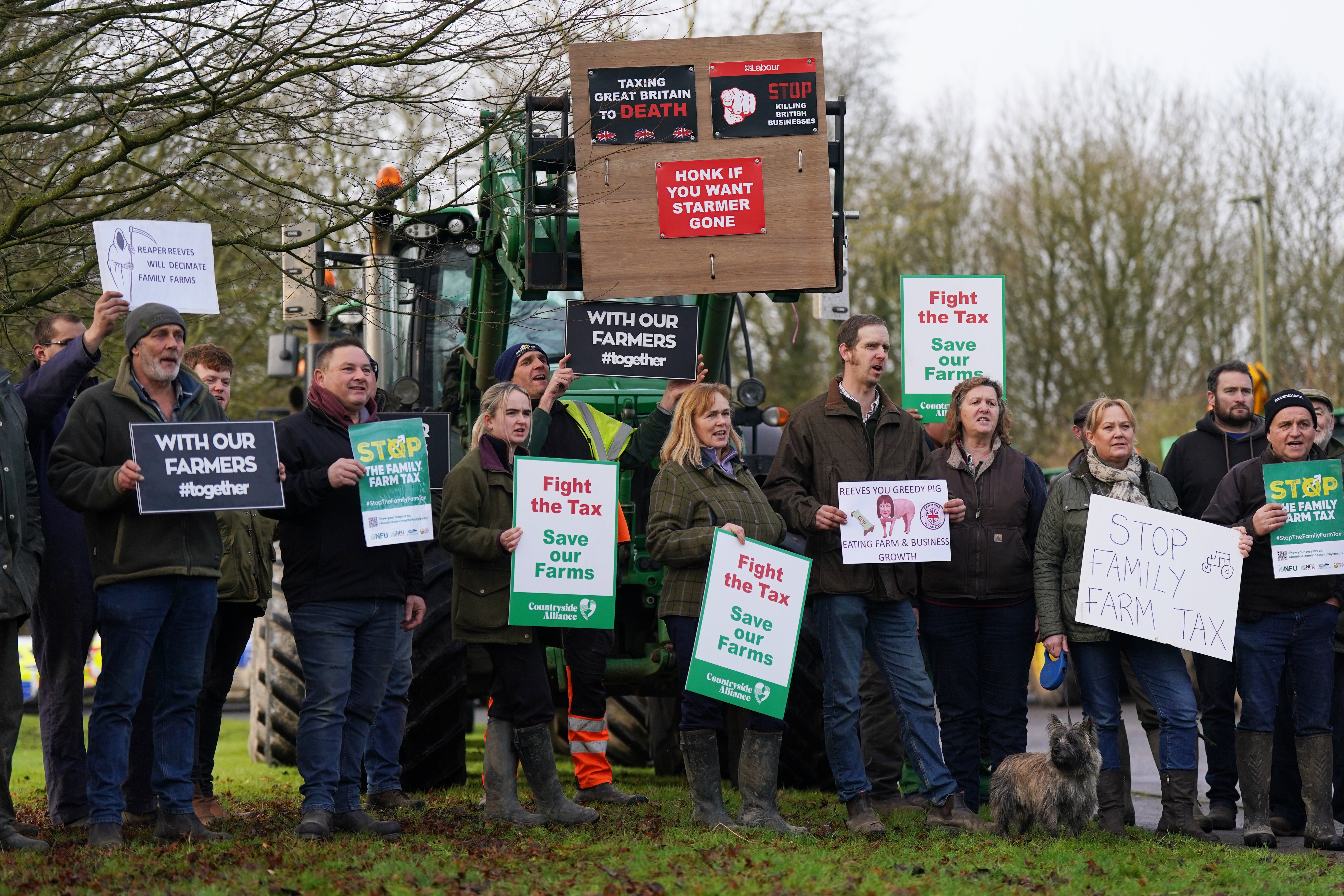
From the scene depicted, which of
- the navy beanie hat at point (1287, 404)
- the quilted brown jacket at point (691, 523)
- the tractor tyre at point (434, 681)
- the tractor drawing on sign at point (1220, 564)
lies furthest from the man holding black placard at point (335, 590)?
the navy beanie hat at point (1287, 404)

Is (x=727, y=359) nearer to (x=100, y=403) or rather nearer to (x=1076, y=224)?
(x=100, y=403)

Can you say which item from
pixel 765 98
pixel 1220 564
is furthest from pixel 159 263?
pixel 1220 564

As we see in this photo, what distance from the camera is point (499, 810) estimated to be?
7.28m

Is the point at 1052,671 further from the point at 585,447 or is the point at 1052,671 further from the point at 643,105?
the point at 643,105

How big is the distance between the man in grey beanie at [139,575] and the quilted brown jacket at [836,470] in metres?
2.72

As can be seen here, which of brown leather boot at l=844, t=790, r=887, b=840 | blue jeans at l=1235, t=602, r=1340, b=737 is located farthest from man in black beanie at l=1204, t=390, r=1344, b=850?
brown leather boot at l=844, t=790, r=887, b=840

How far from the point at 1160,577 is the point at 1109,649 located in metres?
0.43

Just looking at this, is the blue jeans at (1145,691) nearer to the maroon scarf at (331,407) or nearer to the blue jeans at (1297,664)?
the blue jeans at (1297,664)

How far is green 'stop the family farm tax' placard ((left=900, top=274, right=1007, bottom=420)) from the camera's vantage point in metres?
9.09

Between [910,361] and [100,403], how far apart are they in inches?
179

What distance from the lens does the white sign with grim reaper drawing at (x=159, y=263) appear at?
6.91 m

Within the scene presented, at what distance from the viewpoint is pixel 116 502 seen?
6.40 metres

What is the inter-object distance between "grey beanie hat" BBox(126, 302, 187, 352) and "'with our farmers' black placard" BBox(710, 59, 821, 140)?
3.07 metres

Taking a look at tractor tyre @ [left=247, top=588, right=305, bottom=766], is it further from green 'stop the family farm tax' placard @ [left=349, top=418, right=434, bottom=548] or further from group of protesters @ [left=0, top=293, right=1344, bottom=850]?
green 'stop the family farm tax' placard @ [left=349, top=418, right=434, bottom=548]
